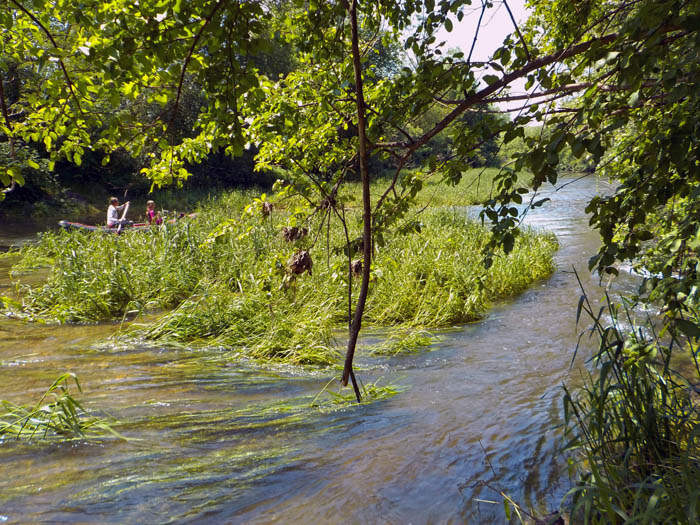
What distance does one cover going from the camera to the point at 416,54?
319 cm

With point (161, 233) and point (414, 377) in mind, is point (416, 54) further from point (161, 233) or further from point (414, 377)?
point (161, 233)

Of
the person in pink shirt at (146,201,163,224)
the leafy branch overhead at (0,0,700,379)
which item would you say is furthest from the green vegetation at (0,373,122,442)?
the person in pink shirt at (146,201,163,224)

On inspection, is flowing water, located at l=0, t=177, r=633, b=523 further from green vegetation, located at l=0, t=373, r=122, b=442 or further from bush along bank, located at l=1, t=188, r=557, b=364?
bush along bank, located at l=1, t=188, r=557, b=364

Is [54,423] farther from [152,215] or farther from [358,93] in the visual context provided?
[152,215]

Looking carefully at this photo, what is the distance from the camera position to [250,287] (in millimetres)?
7559

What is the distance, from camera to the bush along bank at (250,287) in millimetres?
6105

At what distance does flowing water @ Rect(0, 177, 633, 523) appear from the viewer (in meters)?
3.10

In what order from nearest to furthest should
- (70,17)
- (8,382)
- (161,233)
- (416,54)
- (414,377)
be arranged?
(70,17) → (416,54) → (8,382) → (414,377) → (161,233)

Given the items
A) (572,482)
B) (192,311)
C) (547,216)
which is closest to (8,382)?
(192,311)

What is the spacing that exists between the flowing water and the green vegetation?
12 centimetres

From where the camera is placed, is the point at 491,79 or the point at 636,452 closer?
the point at 491,79

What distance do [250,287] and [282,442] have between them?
390 cm

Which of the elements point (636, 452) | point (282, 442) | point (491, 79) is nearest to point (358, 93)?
point (491, 79)

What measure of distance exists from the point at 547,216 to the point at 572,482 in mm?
18411
